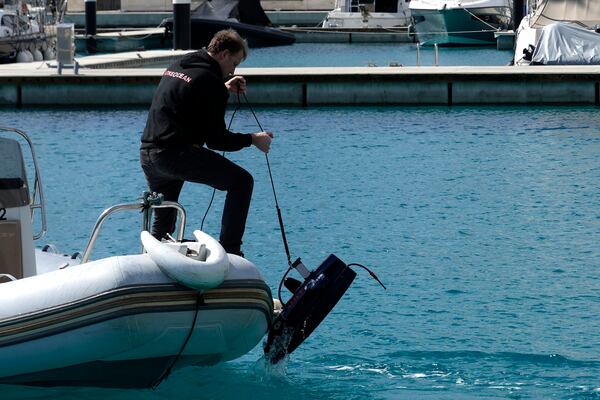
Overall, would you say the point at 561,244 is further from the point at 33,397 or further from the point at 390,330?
the point at 33,397

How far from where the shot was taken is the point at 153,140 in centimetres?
793

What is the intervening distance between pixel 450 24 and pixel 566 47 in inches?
776

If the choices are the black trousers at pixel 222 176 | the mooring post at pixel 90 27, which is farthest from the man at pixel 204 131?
the mooring post at pixel 90 27

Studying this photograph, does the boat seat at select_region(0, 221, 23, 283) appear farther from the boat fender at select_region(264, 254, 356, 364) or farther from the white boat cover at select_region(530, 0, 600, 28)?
the white boat cover at select_region(530, 0, 600, 28)

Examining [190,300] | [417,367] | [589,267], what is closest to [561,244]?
[589,267]

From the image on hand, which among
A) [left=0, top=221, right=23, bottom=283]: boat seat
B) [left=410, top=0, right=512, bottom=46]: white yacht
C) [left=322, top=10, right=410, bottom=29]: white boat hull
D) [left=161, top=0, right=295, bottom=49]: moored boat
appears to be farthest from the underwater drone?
[left=322, top=10, right=410, bottom=29]: white boat hull

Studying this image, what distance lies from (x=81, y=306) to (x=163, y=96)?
163cm

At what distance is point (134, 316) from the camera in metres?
6.79

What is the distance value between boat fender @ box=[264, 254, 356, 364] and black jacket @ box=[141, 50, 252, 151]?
3.14 ft

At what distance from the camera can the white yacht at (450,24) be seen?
49.4m

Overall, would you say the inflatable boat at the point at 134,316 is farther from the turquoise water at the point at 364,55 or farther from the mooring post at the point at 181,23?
the turquoise water at the point at 364,55

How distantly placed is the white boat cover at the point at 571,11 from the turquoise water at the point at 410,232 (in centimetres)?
1209

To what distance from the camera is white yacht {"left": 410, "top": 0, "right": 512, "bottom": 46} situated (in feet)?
162

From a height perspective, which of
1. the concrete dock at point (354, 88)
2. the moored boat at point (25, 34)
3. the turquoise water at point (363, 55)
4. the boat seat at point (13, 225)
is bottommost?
the turquoise water at point (363, 55)
